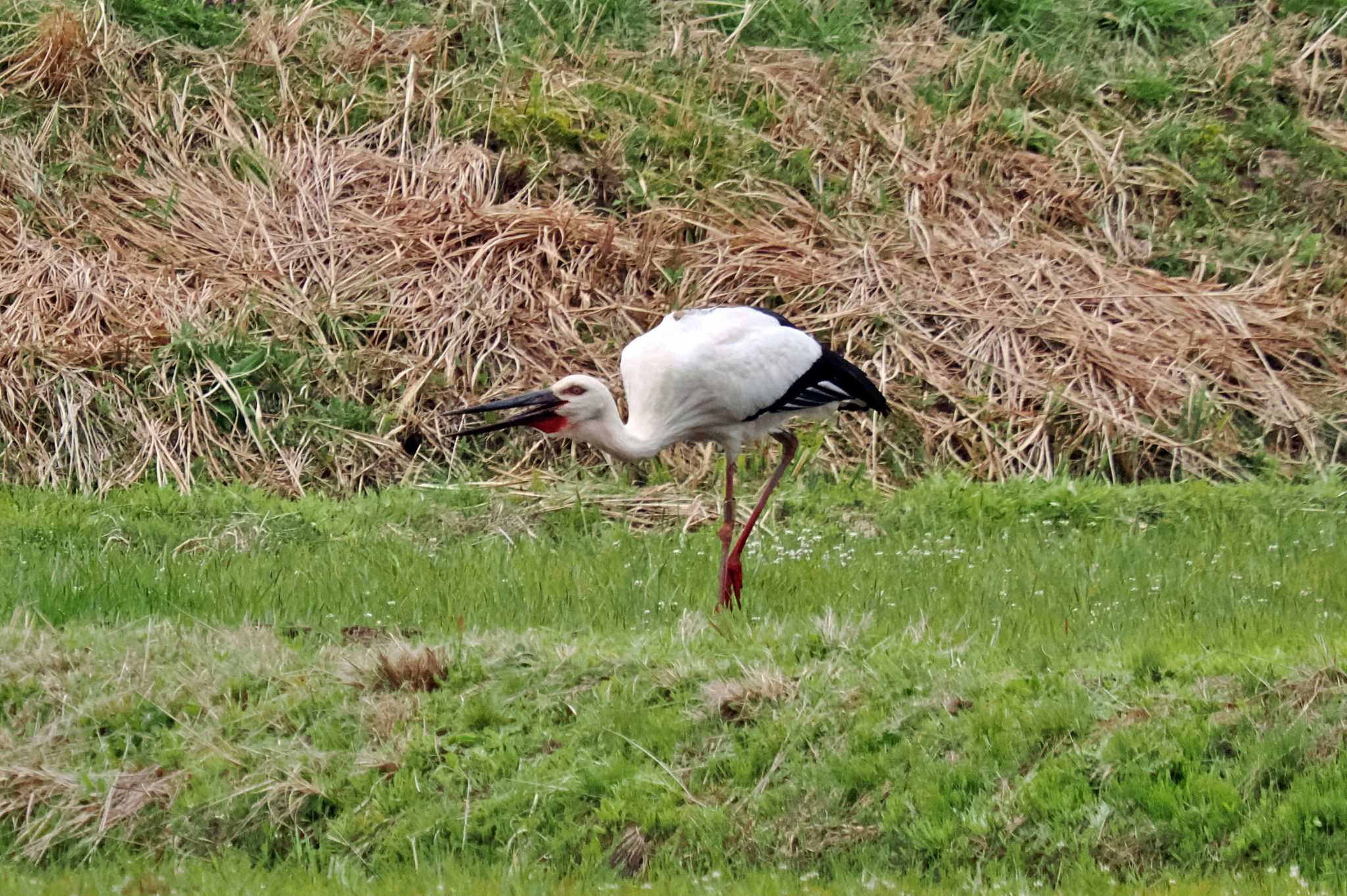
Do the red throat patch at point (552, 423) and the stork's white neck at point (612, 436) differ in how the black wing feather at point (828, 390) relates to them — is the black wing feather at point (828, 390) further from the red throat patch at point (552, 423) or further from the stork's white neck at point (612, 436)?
the red throat patch at point (552, 423)

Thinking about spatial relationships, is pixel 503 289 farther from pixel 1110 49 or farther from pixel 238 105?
pixel 1110 49

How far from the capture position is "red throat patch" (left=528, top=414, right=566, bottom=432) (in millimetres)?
8914

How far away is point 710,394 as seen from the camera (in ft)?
30.1

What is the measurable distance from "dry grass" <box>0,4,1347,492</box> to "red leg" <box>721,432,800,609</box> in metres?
1.54

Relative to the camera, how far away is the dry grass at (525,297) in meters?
12.6

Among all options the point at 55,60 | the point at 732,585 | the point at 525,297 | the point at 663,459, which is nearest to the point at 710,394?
the point at 732,585

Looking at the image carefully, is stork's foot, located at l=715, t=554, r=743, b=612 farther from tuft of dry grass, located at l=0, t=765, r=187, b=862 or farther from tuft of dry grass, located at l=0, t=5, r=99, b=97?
tuft of dry grass, located at l=0, t=5, r=99, b=97

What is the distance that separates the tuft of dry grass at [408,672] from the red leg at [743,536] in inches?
61.2

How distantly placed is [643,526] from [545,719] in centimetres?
419

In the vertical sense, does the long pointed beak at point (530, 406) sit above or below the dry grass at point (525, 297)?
above

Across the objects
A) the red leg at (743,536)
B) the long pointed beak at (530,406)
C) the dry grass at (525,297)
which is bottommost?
the dry grass at (525,297)

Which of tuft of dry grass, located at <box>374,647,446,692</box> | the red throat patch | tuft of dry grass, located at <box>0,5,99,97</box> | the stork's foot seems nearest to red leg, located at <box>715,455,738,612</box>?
the stork's foot

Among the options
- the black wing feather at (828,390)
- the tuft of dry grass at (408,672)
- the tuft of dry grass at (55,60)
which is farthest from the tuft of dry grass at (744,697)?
the tuft of dry grass at (55,60)

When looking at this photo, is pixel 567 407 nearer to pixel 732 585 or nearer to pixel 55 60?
pixel 732 585
